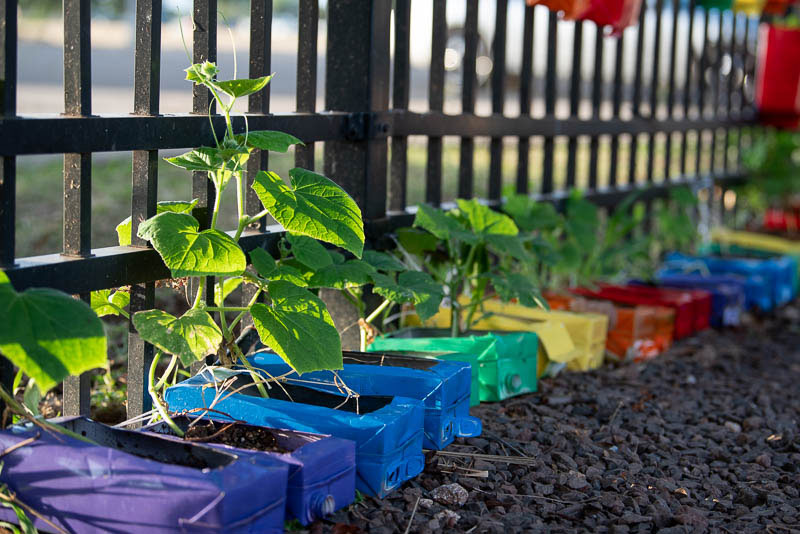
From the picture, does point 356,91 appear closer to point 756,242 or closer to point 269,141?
point 269,141

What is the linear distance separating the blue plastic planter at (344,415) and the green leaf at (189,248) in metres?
0.26

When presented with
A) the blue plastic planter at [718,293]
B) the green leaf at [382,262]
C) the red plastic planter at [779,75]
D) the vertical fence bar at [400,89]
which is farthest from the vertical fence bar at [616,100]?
the green leaf at [382,262]

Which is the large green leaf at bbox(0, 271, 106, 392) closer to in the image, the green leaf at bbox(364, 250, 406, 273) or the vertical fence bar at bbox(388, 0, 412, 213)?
the green leaf at bbox(364, 250, 406, 273)

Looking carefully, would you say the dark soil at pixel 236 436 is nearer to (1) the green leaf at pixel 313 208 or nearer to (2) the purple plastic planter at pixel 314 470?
(2) the purple plastic planter at pixel 314 470

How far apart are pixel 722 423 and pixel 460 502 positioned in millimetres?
1093

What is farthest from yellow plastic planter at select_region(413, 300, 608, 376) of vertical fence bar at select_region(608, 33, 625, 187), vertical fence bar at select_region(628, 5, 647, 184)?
vertical fence bar at select_region(628, 5, 647, 184)

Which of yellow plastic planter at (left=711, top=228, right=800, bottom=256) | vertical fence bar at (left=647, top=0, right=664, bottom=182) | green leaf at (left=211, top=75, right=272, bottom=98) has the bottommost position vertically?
yellow plastic planter at (left=711, top=228, right=800, bottom=256)

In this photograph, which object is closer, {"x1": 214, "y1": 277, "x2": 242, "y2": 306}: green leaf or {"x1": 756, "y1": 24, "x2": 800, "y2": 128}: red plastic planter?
{"x1": 214, "y1": 277, "x2": 242, "y2": 306}: green leaf

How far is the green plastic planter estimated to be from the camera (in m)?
2.54

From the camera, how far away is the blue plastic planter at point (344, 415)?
1846 mm

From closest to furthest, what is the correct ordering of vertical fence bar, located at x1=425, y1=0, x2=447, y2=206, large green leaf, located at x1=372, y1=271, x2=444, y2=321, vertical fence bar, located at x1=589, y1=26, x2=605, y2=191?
1. large green leaf, located at x1=372, y1=271, x2=444, y2=321
2. vertical fence bar, located at x1=425, y1=0, x2=447, y2=206
3. vertical fence bar, located at x1=589, y1=26, x2=605, y2=191

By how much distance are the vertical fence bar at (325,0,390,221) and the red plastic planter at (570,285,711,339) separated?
1.17 m

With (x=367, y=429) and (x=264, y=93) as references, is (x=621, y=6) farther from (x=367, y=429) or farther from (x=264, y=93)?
(x=367, y=429)

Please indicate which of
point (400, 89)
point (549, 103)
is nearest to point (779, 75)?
point (549, 103)
